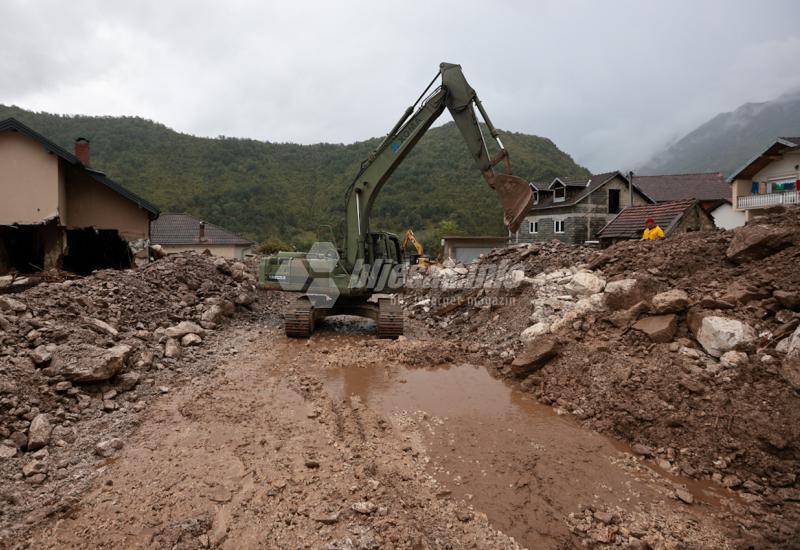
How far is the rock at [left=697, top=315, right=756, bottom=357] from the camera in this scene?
206 inches

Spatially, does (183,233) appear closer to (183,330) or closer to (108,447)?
(183,330)

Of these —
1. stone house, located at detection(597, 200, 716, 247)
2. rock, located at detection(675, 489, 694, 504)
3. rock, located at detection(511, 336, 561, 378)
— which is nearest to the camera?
rock, located at detection(675, 489, 694, 504)

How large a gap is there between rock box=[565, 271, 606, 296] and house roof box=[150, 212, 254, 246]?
904 inches

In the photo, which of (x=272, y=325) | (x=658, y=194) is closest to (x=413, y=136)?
(x=272, y=325)

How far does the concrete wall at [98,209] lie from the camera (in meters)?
13.0

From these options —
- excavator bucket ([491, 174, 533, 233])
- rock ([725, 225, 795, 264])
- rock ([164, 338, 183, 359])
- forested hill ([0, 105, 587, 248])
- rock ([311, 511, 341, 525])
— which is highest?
forested hill ([0, 105, 587, 248])

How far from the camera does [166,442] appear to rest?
4.41 meters

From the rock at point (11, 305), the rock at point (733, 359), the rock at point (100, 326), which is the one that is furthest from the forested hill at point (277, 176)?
the rock at point (733, 359)

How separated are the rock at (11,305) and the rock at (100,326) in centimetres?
73

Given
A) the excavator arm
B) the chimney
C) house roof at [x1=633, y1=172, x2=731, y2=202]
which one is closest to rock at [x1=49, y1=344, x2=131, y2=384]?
the excavator arm

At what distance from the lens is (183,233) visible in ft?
89.4

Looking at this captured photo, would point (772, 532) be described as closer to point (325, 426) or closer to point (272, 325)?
point (325, 426)

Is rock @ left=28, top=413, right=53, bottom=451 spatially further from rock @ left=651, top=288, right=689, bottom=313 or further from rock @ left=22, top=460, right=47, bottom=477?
rock @ left=651, top=288, right=689, bottom=313

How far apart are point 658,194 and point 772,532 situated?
115 ft
